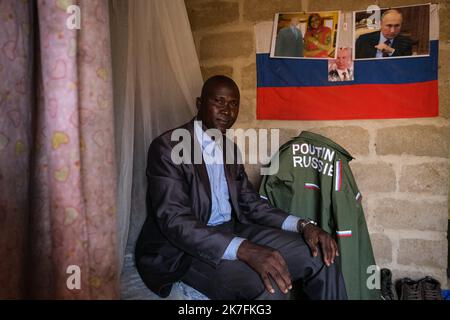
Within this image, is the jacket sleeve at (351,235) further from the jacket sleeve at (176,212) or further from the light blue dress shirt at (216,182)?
the jacket sleeve at (176,212)

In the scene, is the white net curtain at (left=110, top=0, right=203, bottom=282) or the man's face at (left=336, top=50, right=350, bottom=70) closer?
the white net curtain at (left=110, top=0, right=203, bottom=282)

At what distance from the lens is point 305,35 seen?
2223 mm

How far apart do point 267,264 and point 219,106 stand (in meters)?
0.79

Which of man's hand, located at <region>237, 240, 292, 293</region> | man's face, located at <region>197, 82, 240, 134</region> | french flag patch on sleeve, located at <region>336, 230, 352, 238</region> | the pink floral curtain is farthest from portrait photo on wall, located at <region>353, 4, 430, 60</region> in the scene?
the pink floral curtain

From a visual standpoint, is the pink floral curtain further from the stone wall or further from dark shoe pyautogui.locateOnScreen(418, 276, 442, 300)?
dark shoe pyautogui.locateOnScreen(418, 276, 442, 300)

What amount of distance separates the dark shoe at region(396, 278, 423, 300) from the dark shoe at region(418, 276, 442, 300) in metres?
0.02

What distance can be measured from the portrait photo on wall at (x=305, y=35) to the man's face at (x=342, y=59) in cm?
4

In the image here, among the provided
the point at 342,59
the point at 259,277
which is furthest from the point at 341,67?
the point at 259,277

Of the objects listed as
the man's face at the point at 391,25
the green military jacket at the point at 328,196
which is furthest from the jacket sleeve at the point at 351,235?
the man's face at the point at 391,25

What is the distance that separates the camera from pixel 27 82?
2.82 ft

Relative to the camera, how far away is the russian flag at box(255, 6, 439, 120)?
202 centimetres

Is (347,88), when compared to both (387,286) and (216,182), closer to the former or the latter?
(216,182)
